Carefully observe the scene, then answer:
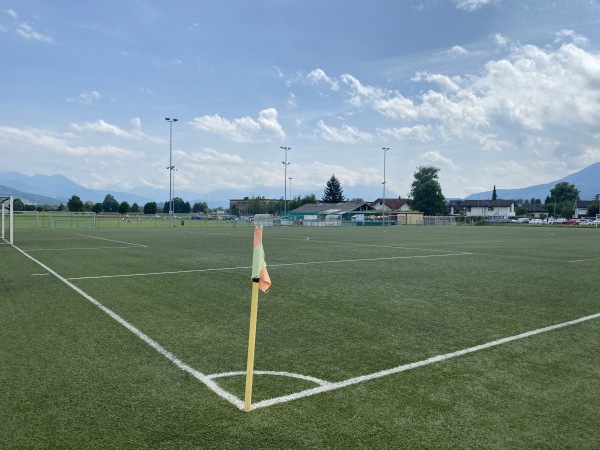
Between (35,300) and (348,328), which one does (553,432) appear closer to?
(348,328)

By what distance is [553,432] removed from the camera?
12.0 feet

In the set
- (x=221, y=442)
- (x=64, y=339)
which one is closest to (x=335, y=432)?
(x=221, y=442)

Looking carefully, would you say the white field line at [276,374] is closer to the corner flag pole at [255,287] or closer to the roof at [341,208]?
the corner flag pole at [255,287]

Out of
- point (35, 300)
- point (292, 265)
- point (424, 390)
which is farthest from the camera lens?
point (292, 265)

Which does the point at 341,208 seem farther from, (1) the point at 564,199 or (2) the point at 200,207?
(2) the point at 200,207

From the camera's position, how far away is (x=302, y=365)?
201 inches

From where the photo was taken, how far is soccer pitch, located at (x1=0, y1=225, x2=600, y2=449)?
11.8 ft

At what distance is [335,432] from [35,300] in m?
7.32

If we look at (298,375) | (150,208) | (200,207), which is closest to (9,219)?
(298,375)

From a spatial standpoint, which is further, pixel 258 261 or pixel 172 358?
pixel 172 358

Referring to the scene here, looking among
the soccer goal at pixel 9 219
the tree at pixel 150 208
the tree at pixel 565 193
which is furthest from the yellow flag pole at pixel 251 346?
the tree at pixel 565 193

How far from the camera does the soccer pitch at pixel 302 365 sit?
11.8 feet

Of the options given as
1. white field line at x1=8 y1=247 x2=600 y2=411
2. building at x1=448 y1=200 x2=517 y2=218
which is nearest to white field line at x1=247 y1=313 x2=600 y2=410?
white field line at x1=8 y1=247 x2=600 y2=411

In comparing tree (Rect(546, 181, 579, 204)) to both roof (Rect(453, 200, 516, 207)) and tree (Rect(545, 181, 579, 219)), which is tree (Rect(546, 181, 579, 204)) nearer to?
tree (Rect(545, 181, 579, 219))
